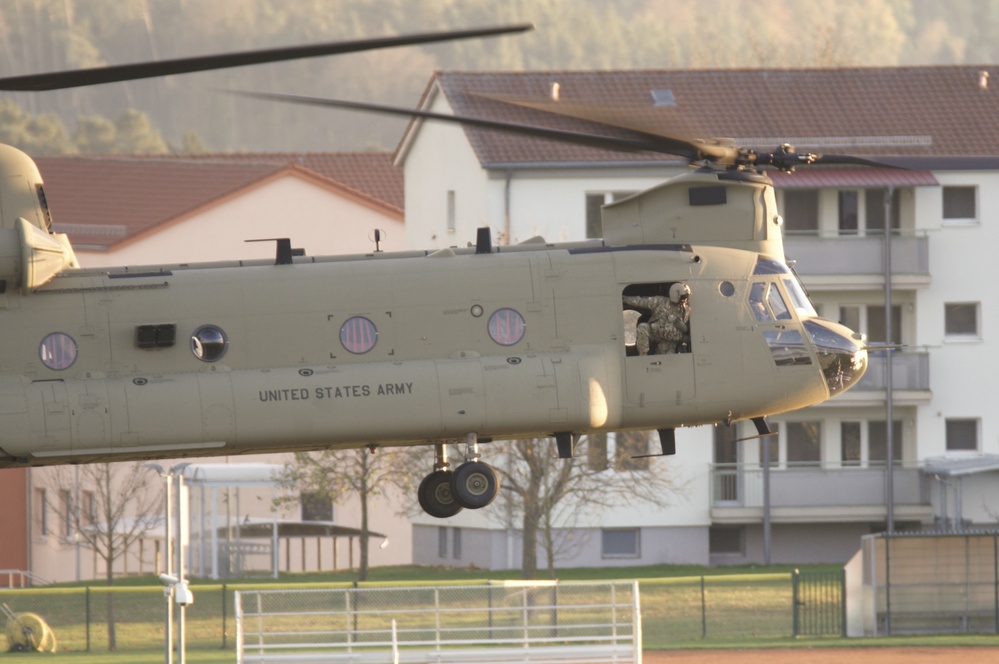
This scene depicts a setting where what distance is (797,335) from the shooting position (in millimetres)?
25422

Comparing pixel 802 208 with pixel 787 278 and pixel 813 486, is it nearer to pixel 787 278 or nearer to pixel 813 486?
pixel 813 486

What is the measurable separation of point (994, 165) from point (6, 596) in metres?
31.0

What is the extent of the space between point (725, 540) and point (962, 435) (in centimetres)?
942

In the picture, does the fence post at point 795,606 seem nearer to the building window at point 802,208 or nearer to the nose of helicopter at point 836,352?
the building window at point 802,208

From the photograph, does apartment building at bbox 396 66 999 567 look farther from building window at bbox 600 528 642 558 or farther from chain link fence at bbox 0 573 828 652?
chain link fence at bbox 0 573 828 652

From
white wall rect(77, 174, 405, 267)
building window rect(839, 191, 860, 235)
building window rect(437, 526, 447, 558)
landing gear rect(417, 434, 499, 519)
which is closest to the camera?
landing gear rect(417, 434, 499, 519)

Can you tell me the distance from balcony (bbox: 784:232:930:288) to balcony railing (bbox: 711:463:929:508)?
678 centimetres

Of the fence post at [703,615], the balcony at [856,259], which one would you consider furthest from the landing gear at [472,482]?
the balcony at [856,259]

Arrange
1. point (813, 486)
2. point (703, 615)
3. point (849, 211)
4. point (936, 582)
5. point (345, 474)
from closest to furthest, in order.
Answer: point (703, 615) < point (936, 582) < point (345, 474) < point (813, 486) < point (849, 211)

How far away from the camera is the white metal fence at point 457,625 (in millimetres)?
38000

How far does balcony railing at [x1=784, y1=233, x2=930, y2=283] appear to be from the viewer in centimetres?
6347

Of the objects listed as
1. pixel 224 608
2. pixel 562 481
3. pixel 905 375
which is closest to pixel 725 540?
pixel 905 375

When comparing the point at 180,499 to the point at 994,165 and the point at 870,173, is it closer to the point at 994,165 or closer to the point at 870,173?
the point at 994,165

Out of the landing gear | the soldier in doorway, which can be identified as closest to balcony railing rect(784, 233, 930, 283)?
the soldier in doorway
